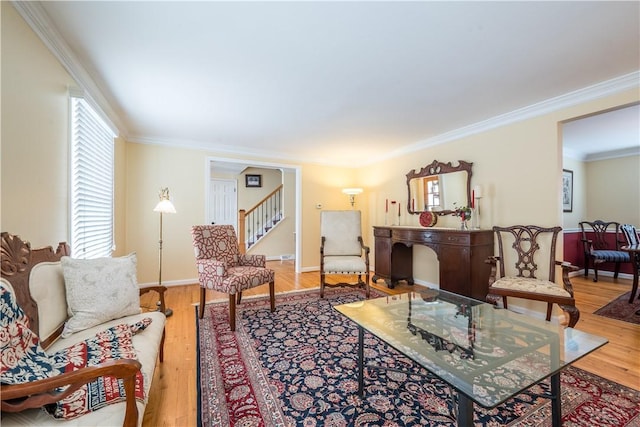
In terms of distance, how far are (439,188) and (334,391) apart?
3054mm

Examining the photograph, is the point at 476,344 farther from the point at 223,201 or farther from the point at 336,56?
the point at 223,201

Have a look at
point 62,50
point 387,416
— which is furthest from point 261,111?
point 387,416

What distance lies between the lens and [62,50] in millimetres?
1782

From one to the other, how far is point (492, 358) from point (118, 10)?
2697 mm

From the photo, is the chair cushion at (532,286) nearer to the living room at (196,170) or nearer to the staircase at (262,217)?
the living room at (196,170)

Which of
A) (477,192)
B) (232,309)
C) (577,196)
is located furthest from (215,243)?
(577,196)

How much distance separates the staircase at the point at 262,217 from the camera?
6511mm

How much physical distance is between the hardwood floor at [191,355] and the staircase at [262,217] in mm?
2836

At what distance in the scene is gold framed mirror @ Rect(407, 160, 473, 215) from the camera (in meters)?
3.46

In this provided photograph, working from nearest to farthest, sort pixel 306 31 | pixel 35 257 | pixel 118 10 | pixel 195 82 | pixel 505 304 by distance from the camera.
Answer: pixel 35 257 → pixel 118 10 → pixel 306 31 → pixel 195 82 → pixel 505 304

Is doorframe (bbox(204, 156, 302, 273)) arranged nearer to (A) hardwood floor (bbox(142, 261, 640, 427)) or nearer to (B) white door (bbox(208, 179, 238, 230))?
(A) hardwood floor (bbox(142, 261, 640, 427))

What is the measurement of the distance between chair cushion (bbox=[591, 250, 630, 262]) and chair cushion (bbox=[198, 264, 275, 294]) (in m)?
5.13

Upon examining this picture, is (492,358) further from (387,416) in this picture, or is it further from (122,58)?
(122,58)

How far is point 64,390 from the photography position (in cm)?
87
